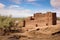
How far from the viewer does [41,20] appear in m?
Answer: 22.6

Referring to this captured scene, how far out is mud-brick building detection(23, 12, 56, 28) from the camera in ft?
72.1

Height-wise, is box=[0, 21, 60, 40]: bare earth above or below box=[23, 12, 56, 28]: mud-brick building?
below

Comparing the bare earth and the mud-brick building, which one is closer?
the bare earth

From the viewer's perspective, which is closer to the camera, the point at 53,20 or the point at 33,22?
the point at 53,20

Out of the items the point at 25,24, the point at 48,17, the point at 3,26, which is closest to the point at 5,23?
the point at 3,26

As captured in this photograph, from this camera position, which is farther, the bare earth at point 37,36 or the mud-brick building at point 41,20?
the mud-brick building at point 41,20

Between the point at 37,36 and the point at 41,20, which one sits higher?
the point at 41,20

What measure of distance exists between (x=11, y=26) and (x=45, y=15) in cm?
597

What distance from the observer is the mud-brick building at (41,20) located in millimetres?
21969

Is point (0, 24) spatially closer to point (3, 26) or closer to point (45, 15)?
point (3, 26)

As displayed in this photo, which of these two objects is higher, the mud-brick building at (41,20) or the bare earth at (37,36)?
the mud-brick building at (41,20)

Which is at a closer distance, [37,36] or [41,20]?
[37,36]

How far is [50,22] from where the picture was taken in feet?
71.9

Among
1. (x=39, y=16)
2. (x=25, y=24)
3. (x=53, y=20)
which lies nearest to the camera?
(x=53, y=20)
